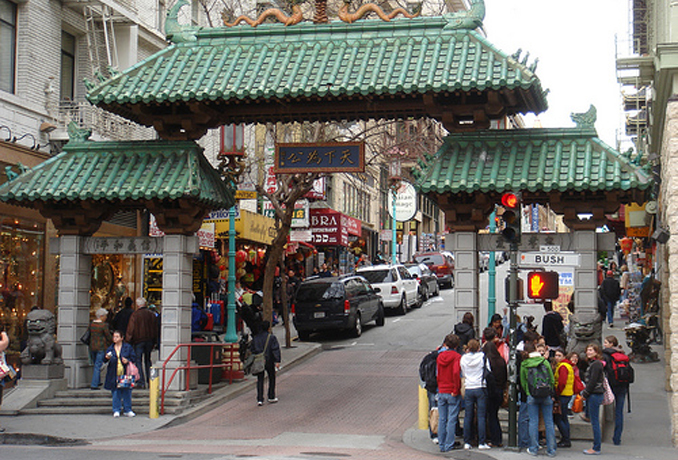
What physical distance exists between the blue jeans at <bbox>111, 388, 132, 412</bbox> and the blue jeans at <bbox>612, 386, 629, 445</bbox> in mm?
8625

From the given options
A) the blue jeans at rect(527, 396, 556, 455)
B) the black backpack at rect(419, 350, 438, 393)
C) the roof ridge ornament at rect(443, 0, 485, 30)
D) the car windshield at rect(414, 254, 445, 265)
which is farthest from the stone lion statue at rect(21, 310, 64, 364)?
the car windshield at rect(414, 254, 445, 265)

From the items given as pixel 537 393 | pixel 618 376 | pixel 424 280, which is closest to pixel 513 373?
pixel 537 393

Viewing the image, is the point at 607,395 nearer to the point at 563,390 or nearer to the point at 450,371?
the point at 563,390

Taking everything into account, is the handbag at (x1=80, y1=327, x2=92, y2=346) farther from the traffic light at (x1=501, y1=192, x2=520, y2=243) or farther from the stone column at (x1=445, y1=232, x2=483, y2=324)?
the traffic light at (x1=501, y1=192, x2=520, y2=243)

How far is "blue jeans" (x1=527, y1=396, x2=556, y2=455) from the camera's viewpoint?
12.3m

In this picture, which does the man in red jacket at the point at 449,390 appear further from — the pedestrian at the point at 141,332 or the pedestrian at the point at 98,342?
the pedestrian at the point at 98,342

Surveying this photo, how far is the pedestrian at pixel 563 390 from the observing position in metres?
12.7

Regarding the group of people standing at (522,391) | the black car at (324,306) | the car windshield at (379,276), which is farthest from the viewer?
the car windshield at (379,276)

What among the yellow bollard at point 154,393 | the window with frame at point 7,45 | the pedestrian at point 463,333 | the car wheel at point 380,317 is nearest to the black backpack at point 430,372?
the pedestrian at point 463,333

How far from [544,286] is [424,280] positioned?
2590 centimetres

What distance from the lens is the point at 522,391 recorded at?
41.2 ft

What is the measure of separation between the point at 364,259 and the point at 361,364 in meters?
23.9

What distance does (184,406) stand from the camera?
627 inches

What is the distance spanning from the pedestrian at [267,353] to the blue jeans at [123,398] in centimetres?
267
